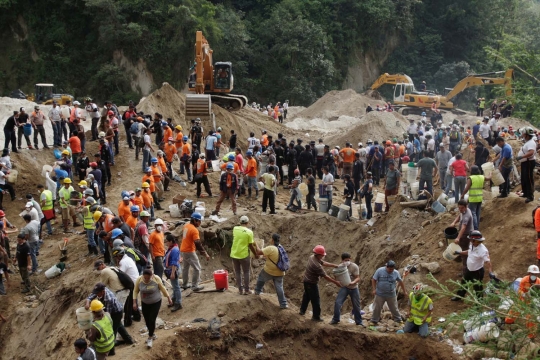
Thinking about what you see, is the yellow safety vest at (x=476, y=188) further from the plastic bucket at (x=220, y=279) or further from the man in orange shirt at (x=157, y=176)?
the man in orange shirt at (x=157, y=176)

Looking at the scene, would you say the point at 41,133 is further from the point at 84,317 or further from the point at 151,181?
the point at 84,317

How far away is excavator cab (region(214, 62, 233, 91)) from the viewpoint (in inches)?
1184

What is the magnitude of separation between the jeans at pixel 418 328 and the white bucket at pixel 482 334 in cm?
66

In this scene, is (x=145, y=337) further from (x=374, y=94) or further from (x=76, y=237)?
(x=374, y=94)

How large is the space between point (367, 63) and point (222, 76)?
1040 inches

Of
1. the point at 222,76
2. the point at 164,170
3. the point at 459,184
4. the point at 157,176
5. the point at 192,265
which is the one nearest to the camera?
the point at 192,265

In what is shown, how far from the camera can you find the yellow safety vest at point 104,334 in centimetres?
957

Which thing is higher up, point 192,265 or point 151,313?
point 192,265

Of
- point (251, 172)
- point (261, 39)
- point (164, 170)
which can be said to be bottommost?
point (251, 172)

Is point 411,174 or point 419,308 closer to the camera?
point 419,308

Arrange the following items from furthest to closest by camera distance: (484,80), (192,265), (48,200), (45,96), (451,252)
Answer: (484,80) < (45,96) < (48,200) < (451,252) < (192,265)

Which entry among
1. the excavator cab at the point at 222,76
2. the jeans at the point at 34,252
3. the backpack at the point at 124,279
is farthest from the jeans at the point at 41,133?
the backpack at the point at 124,279

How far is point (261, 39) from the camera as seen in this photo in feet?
155

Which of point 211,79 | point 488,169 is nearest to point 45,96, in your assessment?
point 211,79
